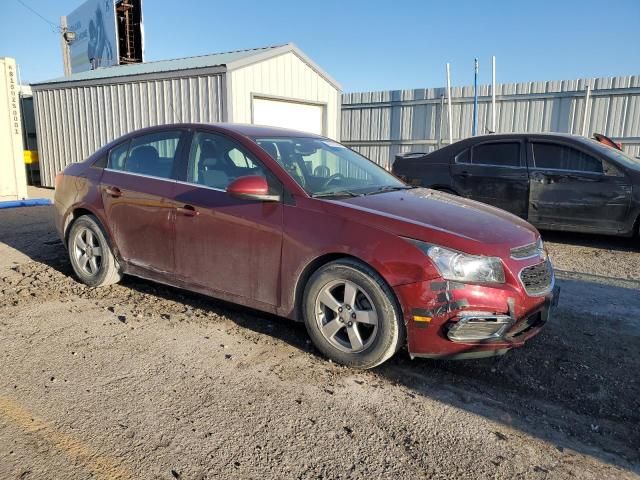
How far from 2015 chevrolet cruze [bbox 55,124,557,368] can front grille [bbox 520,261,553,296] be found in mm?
14

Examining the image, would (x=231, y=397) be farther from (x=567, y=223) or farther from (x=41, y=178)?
(x=41, y=178)

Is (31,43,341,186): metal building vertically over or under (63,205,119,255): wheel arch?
over

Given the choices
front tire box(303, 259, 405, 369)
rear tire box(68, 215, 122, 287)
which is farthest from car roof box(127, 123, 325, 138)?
front tire box(303, 259, 405, 369)

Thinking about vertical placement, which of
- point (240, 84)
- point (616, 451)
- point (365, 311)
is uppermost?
point (240, 84)

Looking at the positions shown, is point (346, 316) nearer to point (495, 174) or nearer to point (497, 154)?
point (495, 174)

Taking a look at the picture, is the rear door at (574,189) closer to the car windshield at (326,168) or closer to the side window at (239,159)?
the car windshield at (326,168)

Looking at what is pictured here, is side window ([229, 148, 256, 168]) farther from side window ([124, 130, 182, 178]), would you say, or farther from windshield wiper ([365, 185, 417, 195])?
windshield wiper ([365, 185, 417, 195])

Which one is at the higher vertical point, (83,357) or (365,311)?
(365,311)

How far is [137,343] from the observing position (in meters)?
3.79

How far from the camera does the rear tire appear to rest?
4.91m

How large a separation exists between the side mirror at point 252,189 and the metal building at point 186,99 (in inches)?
273

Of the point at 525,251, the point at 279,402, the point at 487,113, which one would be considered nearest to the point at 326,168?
the point at 525,251

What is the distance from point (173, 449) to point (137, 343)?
4.75 feet

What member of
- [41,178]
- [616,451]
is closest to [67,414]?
[616,451]
